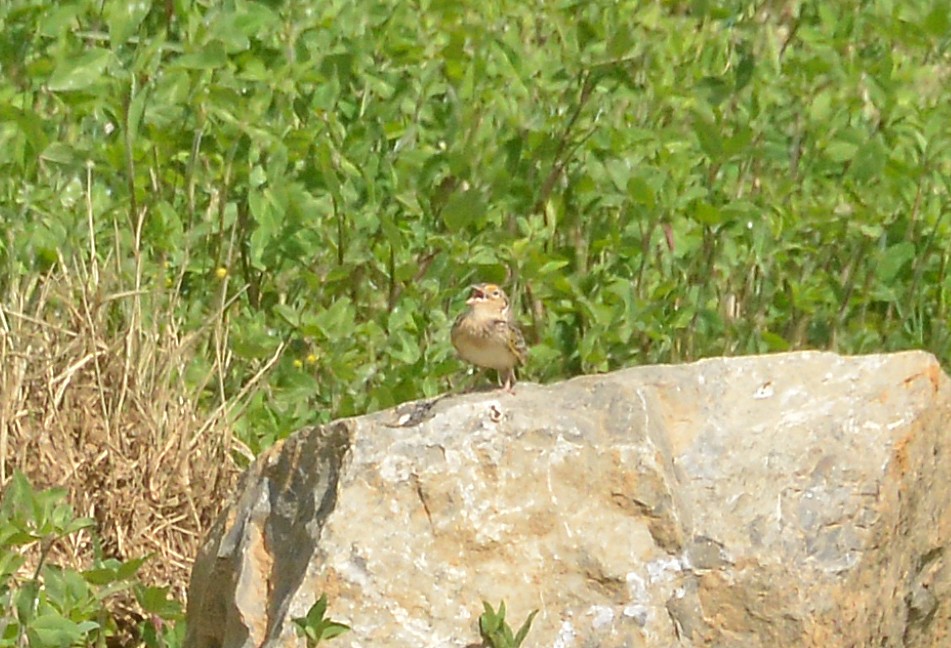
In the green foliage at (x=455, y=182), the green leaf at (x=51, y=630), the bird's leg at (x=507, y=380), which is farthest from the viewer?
the green foliage at (x=455, y=182)

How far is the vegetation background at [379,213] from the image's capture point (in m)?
6.50

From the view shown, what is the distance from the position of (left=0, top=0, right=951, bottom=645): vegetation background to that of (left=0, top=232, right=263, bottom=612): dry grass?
0.01 metres

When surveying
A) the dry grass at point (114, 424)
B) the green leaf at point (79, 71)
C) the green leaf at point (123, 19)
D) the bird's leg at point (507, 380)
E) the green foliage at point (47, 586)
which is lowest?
the dry grass at point (114, 424)

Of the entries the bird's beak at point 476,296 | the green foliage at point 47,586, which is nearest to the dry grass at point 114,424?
the green foliage at point 47,586

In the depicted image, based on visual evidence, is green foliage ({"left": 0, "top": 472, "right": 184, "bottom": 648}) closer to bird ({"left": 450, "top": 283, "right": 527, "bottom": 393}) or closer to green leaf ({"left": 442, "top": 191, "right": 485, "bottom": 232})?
bird ({"left": 450, "top": 283, "right": 527, "bottom": 393})

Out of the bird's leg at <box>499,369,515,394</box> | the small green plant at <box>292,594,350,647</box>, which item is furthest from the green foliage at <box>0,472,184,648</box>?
the bird's leg at <box>499,369,515,394</box>

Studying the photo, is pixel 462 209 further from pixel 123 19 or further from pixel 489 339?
pixel 123 19

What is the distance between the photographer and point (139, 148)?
7156 mm

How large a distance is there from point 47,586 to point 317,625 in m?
1.17

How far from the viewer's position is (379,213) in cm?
735

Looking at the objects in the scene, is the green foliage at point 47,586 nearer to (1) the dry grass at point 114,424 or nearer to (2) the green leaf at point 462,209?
(1) the dry grass at point 114,424

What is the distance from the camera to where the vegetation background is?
256 inches

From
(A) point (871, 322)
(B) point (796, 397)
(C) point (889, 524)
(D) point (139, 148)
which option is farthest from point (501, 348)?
(A) point (871, 322)

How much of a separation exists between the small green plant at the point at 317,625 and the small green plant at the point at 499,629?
350 mm
